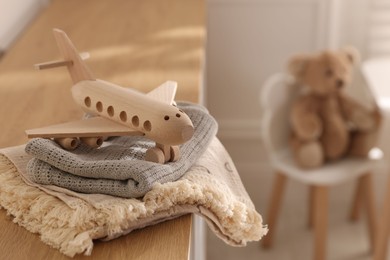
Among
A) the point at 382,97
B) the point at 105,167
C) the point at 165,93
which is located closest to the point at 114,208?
the point at 105,167

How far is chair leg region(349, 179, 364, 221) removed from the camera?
8.94 ft

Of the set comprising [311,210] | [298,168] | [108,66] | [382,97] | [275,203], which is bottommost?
[311,210]

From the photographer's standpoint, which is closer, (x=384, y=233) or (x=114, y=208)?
(x=114, y=208)

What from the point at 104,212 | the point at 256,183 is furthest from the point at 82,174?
the point at 256,183

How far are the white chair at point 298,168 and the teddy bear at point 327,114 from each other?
4 centimetres

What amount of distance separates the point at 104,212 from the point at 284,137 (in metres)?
1.65

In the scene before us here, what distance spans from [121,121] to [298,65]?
4.81 ft

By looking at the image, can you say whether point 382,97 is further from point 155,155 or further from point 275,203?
point 155,155

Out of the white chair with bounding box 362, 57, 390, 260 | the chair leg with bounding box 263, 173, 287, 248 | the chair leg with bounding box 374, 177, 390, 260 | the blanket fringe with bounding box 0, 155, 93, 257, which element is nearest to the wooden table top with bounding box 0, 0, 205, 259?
the blanket fringe with bounding box 0, 155, 93, 257

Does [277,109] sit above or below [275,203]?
above

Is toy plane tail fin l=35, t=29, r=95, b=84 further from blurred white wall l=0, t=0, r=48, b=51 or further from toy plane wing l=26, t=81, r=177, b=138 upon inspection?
blurred white wall l=0, t=0, r=48, b=51

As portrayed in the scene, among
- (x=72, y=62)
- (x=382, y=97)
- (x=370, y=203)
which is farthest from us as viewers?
(x=370, y=203)

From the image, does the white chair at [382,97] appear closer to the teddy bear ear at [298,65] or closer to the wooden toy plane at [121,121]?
the teddy bear ear at [298,65]

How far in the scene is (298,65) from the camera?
249cm
